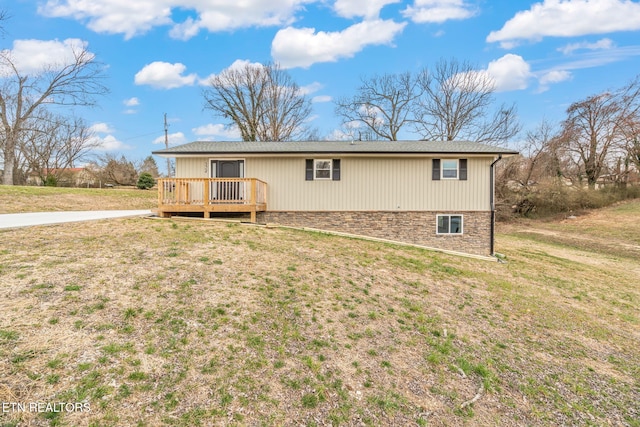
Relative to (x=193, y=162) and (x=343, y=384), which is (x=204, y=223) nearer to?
(x=193, y=162)

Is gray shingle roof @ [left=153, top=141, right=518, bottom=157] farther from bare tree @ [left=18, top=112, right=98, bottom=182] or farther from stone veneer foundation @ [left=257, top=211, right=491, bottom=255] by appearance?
bare tree @ [left=18, top=112, right=98, bottom=182]

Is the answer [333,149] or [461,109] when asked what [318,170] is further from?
[461,109]

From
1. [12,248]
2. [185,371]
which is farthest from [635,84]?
[12,248]

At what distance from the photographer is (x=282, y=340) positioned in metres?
3.91

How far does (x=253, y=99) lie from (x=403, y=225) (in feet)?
75.1

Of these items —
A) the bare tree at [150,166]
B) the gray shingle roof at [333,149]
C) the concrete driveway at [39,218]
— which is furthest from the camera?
the bare tree at [150,166]

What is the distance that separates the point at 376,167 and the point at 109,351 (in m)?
10.0

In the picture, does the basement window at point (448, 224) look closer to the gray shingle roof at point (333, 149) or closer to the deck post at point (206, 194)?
the gray shingle roof at point (333, 149)

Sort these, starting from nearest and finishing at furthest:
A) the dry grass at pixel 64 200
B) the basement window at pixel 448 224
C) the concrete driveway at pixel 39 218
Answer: the concrete driveway at pixel 39 218
the basement window at pixel 448 224
the dry grass at pixel 64 200

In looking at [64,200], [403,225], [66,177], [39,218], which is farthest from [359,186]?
[66,177]

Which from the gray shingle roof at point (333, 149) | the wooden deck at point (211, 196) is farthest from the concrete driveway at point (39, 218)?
the gray shingle roof at point (333, 149)

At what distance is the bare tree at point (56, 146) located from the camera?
88.7ft

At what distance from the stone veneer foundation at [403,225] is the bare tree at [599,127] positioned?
2049 cm

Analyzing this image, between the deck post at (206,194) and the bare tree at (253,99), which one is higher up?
the bare tree at (253,99)
